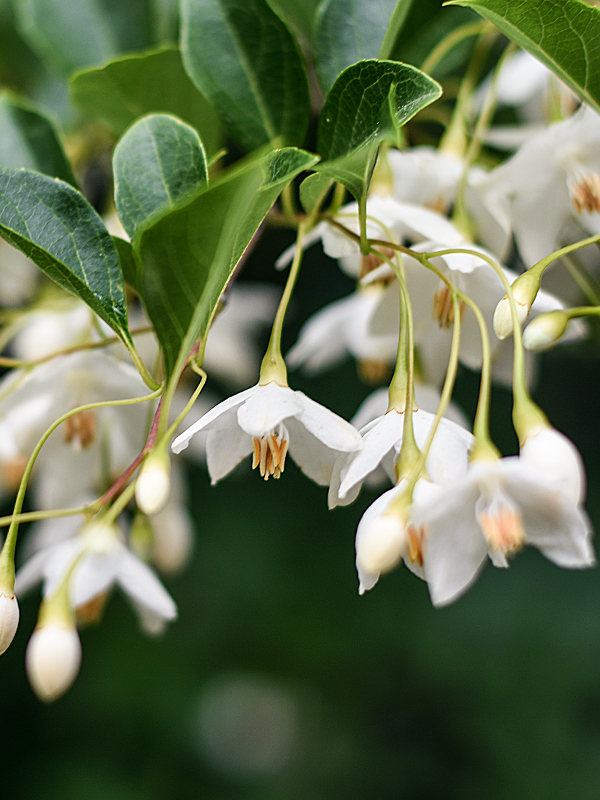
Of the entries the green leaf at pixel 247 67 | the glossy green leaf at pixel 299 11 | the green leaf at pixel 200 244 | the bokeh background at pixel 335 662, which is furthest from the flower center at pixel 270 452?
the bokeh background at pixel 335 662

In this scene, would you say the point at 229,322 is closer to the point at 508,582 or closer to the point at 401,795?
the point at 508,582

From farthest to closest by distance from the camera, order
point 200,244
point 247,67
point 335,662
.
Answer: point 335,662
point 247,67
point 200,244

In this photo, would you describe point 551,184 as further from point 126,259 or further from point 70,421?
point 70,421

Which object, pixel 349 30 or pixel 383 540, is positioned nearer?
pixel 383 540

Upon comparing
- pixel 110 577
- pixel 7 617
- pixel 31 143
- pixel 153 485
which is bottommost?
pixel 110 577

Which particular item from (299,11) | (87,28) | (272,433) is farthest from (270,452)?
(87,28)
